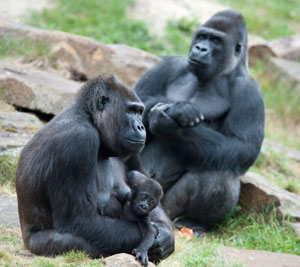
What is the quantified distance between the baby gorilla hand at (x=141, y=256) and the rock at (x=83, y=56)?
15.9ft

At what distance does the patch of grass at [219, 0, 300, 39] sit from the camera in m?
14.2

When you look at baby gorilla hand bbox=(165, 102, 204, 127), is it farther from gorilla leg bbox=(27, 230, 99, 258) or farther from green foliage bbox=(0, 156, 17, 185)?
gorilla leg bbox=(27, 230, 99, 258)

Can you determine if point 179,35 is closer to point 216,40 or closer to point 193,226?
point 216,40

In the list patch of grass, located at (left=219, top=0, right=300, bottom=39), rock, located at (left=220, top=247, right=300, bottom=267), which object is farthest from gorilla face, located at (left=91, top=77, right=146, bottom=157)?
patch of grass, located at (left=219, top=0, right=300, bottom=39)

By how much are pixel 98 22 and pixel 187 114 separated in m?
5.66

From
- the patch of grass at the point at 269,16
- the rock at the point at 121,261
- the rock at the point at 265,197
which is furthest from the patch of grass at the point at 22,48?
the patch of grass at the point at 269,16

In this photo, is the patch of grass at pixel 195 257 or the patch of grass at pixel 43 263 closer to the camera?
the patch of grass at pixel 43 263

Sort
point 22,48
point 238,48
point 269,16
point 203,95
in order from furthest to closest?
point 269,16 < point 22,48 < point 238,48 < point 203,95

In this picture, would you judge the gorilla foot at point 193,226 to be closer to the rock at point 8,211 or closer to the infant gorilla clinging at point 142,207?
the rock at point 8,211

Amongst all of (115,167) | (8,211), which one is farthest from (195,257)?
Answer: (8,211)

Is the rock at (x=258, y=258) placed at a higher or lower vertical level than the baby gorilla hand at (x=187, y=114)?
lower

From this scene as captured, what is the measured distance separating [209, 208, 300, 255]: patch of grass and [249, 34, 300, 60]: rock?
6.19 meters

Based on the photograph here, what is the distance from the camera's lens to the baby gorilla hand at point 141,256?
13.0 ft

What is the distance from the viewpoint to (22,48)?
27.0ft
